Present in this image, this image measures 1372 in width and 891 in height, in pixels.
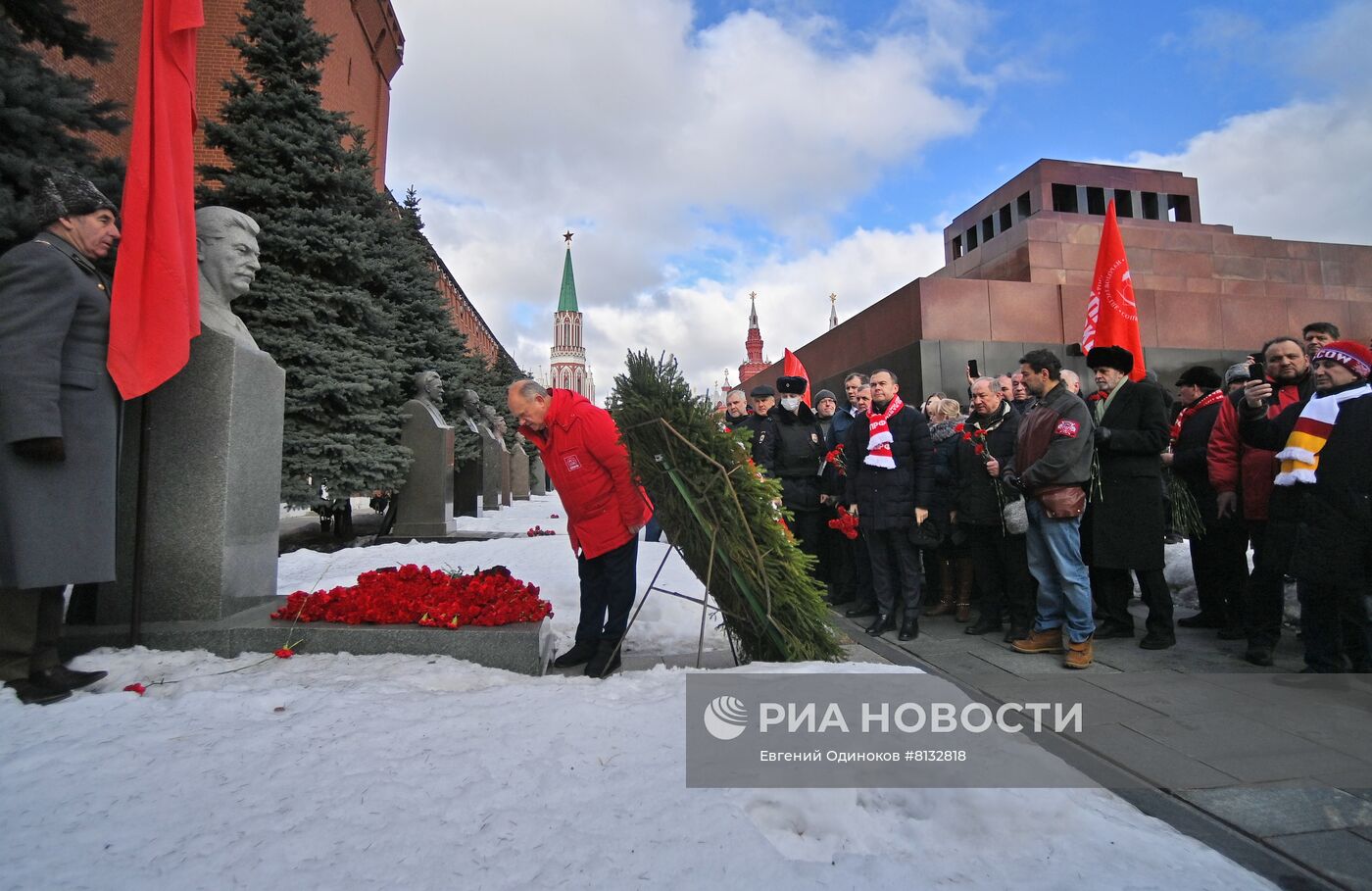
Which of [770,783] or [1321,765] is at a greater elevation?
[770,783]

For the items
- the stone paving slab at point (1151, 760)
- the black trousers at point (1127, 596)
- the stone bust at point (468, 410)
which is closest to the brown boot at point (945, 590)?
the black trousers at point (1127, 596)

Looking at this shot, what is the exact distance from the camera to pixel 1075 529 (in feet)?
14.2

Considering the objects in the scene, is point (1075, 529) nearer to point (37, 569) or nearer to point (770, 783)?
point (770, 783)

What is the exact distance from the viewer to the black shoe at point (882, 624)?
16.5ft

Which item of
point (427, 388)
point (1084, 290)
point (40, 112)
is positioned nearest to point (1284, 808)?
point (40, 112)

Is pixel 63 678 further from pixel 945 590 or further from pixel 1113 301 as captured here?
pixel 1113 301

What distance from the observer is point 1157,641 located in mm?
4516

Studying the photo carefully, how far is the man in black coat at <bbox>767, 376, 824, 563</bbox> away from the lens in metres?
6.17

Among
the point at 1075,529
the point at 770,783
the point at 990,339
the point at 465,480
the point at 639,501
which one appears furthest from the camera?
the point at 465,480

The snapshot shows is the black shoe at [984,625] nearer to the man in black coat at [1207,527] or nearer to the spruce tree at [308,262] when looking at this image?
the man in black coat at [1207,527]

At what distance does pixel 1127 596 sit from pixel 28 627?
6.53 meters

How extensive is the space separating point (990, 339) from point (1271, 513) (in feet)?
26.0

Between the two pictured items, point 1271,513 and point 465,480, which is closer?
point 1271,513

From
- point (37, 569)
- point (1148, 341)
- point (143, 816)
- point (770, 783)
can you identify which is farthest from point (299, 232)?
point (1148, 341)
